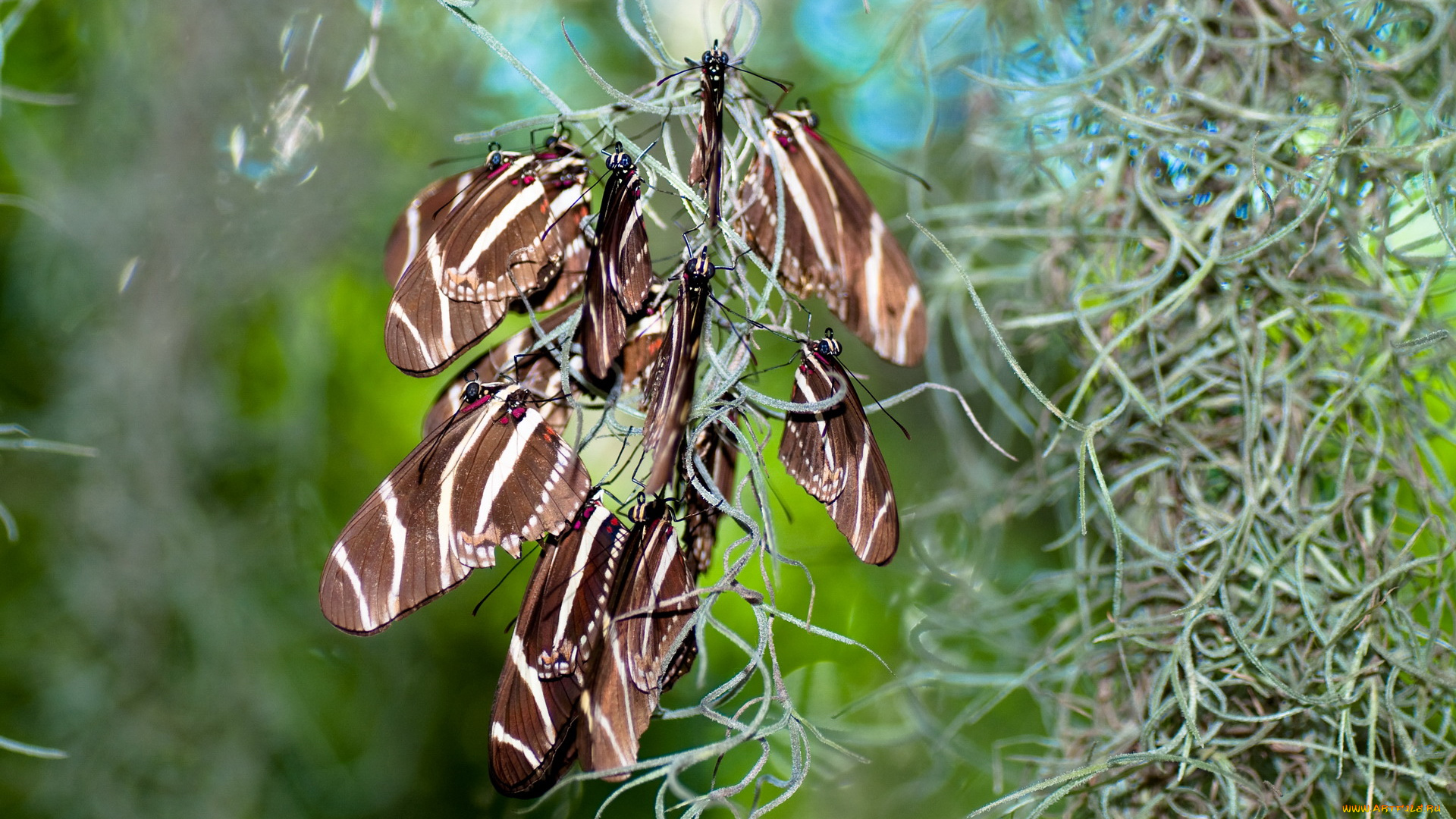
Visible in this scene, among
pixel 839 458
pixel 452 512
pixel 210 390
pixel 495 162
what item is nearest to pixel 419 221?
pixel 495 162

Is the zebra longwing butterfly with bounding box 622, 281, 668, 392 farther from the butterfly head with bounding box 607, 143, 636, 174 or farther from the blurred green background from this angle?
the blurred green background

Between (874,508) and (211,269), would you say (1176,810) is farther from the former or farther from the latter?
(211,269)

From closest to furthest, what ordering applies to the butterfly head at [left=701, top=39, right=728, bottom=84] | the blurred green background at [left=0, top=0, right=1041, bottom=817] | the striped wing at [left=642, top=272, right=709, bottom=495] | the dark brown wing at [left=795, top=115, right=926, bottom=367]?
1. the striped wing at [left=642, top=272, right=709, bottom=495]
2. the butterfly head at [left=701, top=39, right=728, bottom=84]
3. the dark brown wing at [left=795, top=115, right=926, bottom=367]
4. the blurred green background at [left=0, top=0, right=1041, bottom=817]

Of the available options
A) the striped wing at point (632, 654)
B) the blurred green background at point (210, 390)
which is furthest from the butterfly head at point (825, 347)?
the blurred green background at point (210, 390)

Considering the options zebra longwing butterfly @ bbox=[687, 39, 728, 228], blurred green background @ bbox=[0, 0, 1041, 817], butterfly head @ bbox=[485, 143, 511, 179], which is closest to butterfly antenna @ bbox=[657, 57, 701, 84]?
zebra longwing butterfly @ bbox=[687, 39, 728, 228]

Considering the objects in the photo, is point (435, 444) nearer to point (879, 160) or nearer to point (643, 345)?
point (643, 345)

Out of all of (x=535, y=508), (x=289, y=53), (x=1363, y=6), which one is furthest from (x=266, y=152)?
(x=1363, y=6)

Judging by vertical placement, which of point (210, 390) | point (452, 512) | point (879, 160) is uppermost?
point (210, 390)
